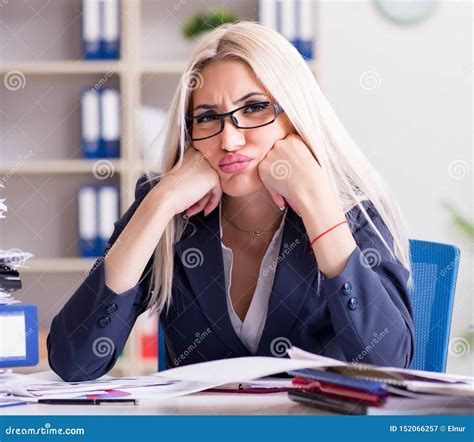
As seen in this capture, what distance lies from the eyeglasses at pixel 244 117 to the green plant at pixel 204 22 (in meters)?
2.46

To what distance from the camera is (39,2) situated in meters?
4.12

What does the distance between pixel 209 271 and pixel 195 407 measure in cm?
60

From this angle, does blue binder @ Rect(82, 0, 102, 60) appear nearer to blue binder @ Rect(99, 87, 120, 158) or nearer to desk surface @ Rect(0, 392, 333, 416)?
blue binder @ Rect(99, 87, 120, 158)

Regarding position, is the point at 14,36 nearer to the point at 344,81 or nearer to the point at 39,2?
the point at 39,2

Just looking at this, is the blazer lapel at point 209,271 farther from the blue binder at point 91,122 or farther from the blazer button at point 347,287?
the blue binder at point 91,122

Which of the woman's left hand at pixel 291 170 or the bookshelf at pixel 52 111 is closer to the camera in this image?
A: the woman's left hand at pixel 291 170

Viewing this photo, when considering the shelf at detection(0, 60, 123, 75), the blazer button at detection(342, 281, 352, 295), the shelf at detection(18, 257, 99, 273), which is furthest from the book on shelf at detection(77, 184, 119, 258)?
the blazer button at detection(342, 281, 352, 295)

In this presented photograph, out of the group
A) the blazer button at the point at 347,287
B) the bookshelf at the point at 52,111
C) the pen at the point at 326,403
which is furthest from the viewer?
the bookshelf at the point at 52,111

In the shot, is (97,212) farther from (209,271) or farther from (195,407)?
(195,407)

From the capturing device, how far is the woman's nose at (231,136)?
157 centimetres

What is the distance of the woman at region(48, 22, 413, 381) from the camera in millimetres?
1523

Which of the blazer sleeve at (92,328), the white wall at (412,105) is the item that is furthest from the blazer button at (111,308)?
the white wall at (412,105)
